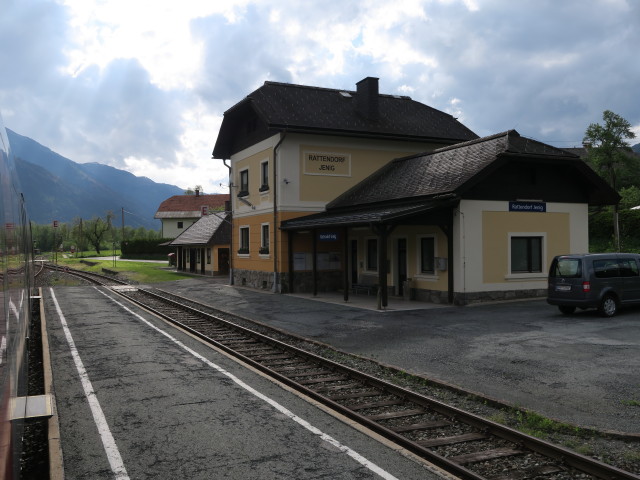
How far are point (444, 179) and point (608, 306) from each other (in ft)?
22.6

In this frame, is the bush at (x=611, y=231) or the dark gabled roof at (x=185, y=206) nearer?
the bush at (x=611, y=231)

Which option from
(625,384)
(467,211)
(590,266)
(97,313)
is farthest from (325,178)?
(625,384)

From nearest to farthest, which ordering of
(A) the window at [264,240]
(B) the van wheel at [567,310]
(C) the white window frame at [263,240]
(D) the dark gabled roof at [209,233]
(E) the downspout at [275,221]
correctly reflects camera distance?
(B) the van wheel at [567,310], (E) the downspout at [275,221], (C) the white window frame at [263,240], (A) the window at [264,240], (D) the dark gabled roof at [209,233]

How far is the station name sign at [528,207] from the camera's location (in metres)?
19.3

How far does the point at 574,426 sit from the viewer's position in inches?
249

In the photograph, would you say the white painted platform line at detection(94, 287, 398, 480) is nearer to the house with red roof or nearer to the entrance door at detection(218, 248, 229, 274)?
the entrance door at detection(218, 248, 229, 274)

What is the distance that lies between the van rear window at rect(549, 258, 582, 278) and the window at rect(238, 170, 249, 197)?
17260mm

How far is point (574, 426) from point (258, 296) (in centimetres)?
1815

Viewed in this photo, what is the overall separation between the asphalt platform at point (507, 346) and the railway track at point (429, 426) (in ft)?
3.64

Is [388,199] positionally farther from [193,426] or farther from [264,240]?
[193,426]

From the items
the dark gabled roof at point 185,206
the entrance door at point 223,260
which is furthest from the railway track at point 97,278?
the dark gabled roof at point 185,206

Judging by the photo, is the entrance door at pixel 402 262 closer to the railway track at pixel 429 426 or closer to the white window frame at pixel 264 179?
the white window frame at pixel 264 179

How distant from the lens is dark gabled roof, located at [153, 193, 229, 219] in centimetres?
9175

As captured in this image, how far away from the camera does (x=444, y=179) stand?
19.3 m
